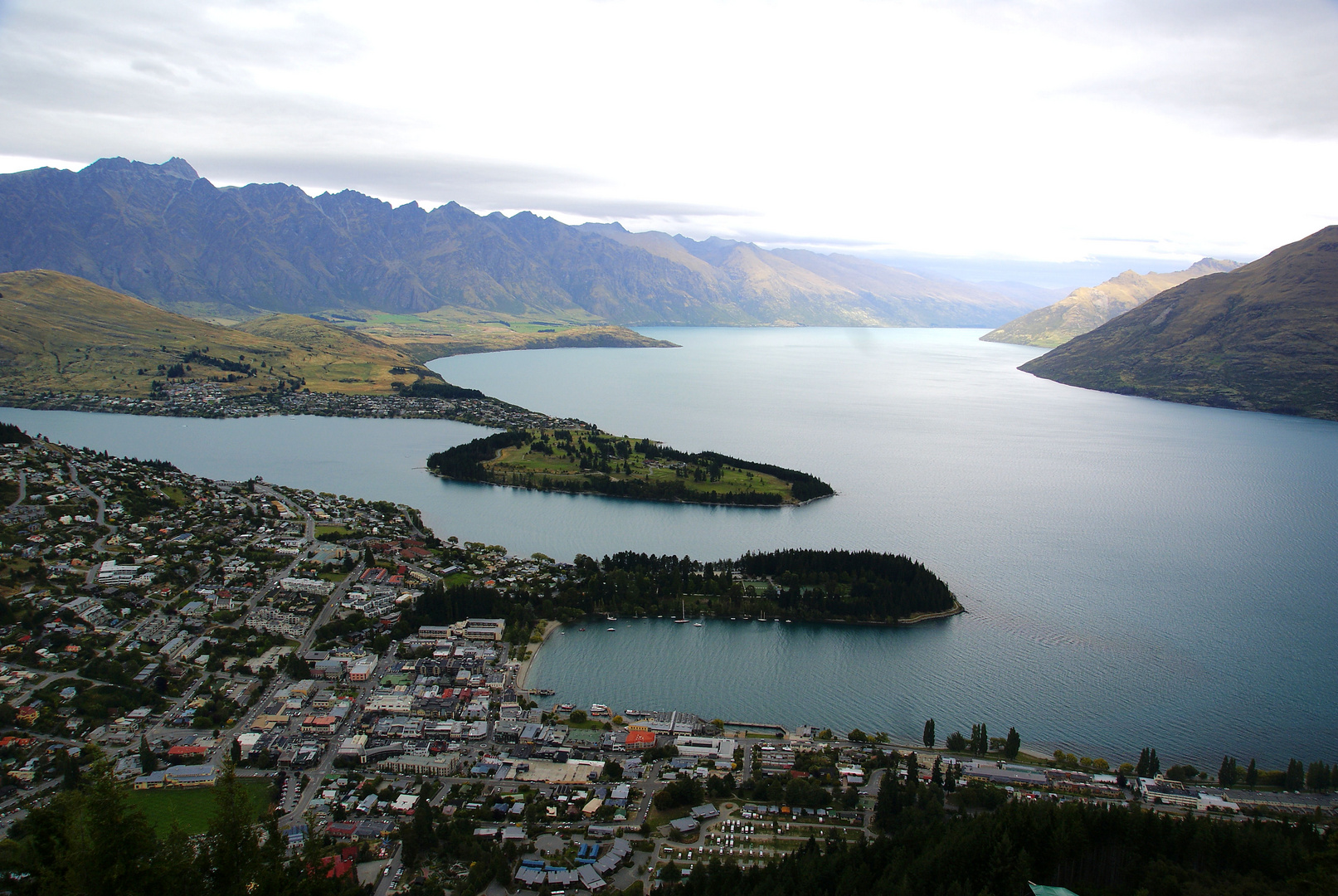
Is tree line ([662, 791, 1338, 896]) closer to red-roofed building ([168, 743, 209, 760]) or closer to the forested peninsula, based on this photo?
red-roofed building ([168, 743, 209, 760])

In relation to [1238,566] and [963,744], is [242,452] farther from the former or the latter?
[1238,566]

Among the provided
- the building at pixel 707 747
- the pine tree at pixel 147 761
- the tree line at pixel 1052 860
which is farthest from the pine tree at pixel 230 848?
the building at pixel 707 747

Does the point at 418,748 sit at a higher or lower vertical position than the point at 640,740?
lower

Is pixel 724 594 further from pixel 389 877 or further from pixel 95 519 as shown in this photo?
pixel 95 519

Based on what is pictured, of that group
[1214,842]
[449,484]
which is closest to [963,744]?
[1214,842]

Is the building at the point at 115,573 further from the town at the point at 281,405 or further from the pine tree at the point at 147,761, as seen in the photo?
the town at the point at 281,405

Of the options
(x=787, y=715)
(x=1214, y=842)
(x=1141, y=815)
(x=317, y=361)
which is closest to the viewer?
(x=1214, y=842)

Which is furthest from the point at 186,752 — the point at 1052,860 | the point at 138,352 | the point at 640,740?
the point at 138,352
